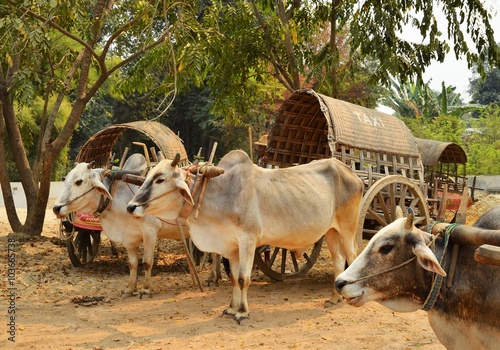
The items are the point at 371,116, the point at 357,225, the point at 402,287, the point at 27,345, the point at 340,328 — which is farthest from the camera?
the point at 371,116

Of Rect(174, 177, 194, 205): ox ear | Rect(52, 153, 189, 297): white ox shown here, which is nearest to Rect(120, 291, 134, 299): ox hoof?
Rect(52, 153, 189, 297): white ox

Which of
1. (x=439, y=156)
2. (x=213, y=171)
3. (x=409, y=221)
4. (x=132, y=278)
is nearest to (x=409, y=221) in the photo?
(x=409, y=221)

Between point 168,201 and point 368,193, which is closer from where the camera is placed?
point 168,201

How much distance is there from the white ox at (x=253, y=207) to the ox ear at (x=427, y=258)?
3144mm

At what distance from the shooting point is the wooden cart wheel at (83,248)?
30.6ft

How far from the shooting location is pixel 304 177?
7.11 m

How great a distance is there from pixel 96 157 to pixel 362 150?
4.70 metres

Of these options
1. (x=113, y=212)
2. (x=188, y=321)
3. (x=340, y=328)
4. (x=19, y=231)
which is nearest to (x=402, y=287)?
(x=340, y=328)

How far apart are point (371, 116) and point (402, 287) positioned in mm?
5111

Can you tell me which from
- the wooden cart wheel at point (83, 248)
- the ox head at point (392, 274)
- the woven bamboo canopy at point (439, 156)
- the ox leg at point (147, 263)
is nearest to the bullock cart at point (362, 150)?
the ox leg at point (147, 263)

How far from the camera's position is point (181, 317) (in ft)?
21.1

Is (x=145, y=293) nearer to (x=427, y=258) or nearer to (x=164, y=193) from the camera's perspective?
(x=164, y=193)

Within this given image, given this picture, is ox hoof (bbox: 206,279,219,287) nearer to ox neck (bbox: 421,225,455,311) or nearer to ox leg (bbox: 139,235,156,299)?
ox leg (bbox: 139,235,156,299)

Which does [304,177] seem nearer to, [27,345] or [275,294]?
[275,294]
